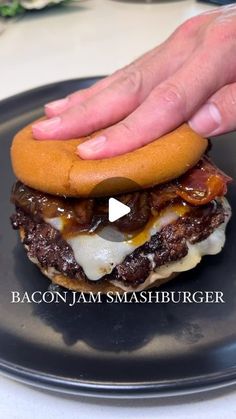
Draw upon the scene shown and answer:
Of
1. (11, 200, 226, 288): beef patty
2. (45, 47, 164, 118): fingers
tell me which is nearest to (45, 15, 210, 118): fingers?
(45, 47, 164, 118): fingers

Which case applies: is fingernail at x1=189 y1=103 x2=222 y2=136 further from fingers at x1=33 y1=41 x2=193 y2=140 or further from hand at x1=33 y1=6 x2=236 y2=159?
fingers at x1=33 y1=41 x2=193 y2=140

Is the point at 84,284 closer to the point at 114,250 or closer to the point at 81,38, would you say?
the point at 114,250

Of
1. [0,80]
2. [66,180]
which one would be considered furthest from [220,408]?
[0,80]

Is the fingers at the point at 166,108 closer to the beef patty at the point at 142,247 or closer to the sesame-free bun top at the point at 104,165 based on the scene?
the sesame-free bun top at the point at 104,165

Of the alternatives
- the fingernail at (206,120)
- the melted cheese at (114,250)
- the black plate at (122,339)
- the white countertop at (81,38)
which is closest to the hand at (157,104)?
the fingernail at (206,120)

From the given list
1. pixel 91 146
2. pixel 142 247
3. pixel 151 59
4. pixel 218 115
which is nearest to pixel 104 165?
pixel 91 146

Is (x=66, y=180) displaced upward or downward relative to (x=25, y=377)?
upward

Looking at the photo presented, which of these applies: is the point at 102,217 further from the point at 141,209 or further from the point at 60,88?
the point at 60,88
